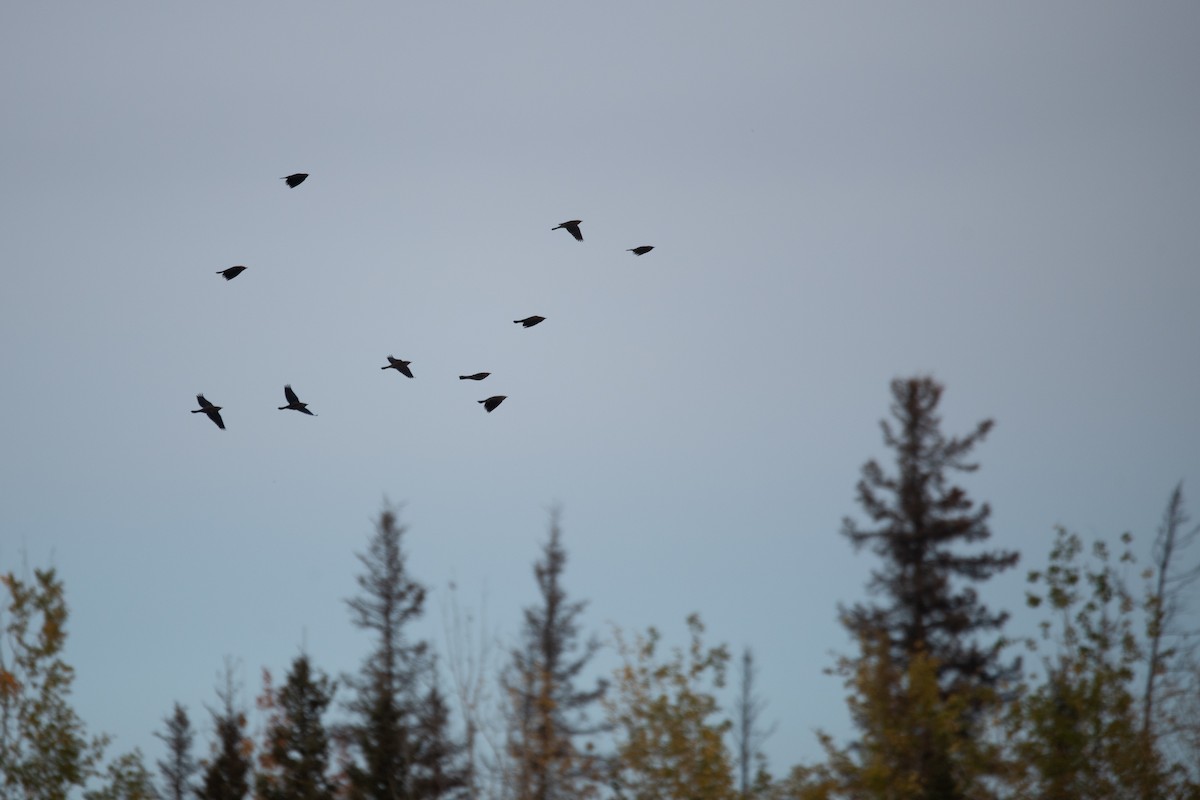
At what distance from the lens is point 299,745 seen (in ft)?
90.6

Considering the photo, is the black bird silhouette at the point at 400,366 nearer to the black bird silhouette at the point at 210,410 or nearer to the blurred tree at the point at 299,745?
the black bird silhouette at the point at 210,410

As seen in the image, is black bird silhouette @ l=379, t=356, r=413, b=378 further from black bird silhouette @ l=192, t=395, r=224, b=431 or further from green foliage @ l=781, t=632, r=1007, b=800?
green foliage @ l=781, t=632, r=1007, b=800

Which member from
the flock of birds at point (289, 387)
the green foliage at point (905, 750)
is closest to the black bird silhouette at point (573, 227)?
the flock of birds at point (289, 387)

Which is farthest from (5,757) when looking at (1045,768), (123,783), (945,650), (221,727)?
(945,650)

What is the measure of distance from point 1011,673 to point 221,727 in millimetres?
17241

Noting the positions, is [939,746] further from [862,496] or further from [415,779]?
[862,496]

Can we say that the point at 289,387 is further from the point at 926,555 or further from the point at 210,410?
the point at 926,555

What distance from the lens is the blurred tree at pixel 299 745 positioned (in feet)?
88.6

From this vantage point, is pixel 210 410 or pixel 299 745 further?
pixel 299 745

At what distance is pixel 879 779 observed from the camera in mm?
20859

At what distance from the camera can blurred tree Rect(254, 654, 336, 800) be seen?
27.0 metres

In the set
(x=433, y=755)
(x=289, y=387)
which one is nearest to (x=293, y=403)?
(x=289, y=387)

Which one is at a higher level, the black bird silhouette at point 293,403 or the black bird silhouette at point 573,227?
the black bird silhouette at point 573,227

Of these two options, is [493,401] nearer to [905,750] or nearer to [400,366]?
[400,366]
